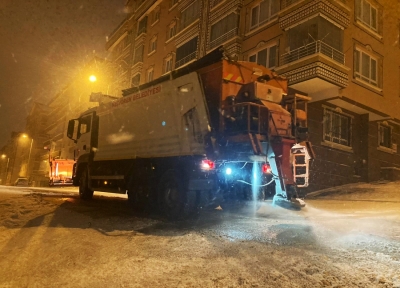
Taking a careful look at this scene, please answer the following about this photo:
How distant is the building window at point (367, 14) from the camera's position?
15780 mm

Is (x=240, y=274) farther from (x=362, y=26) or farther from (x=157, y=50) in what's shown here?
(x=157, y=50)

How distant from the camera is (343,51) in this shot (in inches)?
571

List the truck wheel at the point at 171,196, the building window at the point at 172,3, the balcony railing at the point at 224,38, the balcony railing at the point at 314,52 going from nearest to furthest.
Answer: the truck wheel at the point at 171,196 < the balcony railing at the point at 314,52 < the balcony railing at the point at 224,38 < the building window at the point at 172,3

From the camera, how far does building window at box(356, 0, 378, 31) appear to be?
15.8 m

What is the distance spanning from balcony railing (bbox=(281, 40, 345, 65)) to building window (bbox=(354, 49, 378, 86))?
61.5 inches

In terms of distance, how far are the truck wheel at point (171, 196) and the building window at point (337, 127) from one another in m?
10.9

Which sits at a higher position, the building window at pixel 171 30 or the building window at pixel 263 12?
the building window at pixel 171 30

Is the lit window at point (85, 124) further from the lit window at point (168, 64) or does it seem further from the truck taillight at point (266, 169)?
the lit window at point (168, 64)

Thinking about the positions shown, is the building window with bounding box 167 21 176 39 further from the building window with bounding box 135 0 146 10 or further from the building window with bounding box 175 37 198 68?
the building window with bounding box 135 0 146 10

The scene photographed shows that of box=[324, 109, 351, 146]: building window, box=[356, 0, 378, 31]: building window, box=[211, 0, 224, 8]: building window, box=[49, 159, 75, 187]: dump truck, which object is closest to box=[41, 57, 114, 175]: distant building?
box=[49, 159, 75, 187]: dump truck

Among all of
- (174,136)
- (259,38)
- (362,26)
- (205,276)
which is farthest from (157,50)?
(205,276)

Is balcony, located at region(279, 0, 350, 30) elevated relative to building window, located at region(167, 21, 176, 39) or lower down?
lower down

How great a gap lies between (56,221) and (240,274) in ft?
14.6

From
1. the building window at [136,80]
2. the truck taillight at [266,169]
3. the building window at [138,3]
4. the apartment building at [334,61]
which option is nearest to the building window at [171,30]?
the apartment building at [334,61]
